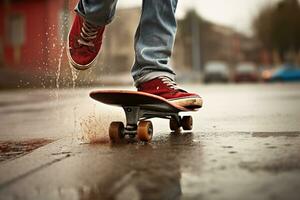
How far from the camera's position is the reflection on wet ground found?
1.06 metres

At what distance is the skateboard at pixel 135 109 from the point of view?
1.80 meters

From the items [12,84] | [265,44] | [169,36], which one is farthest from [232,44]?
[169,36]

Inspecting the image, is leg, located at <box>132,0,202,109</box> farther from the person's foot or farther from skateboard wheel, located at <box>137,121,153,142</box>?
skateboard wheel, located at <box>137,121,153,142</box>

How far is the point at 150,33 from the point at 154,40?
38mm

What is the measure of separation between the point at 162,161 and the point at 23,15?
20.9m

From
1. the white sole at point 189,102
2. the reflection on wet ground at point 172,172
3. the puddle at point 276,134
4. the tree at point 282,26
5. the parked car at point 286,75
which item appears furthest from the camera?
the tree at point 282,26

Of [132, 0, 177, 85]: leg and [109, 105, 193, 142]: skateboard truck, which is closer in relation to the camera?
[109, 105, 193, 142]: skateboard truck

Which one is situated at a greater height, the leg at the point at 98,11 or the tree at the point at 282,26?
the tree at the point at 282,26

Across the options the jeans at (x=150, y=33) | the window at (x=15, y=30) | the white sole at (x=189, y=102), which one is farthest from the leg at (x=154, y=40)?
the window at (x=15, y=30)

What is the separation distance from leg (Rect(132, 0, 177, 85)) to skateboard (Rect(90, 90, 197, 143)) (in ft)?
0.57

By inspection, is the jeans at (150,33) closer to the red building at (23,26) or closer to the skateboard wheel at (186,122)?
the skateboard wheel at (186,122)

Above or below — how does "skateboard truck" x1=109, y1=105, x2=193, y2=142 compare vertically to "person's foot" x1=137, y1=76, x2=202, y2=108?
below

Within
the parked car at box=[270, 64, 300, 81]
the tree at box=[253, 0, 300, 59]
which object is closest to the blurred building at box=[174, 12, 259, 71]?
the tree at box=[253, 0, 300, 59]

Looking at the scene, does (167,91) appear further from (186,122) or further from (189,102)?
(186,122)
